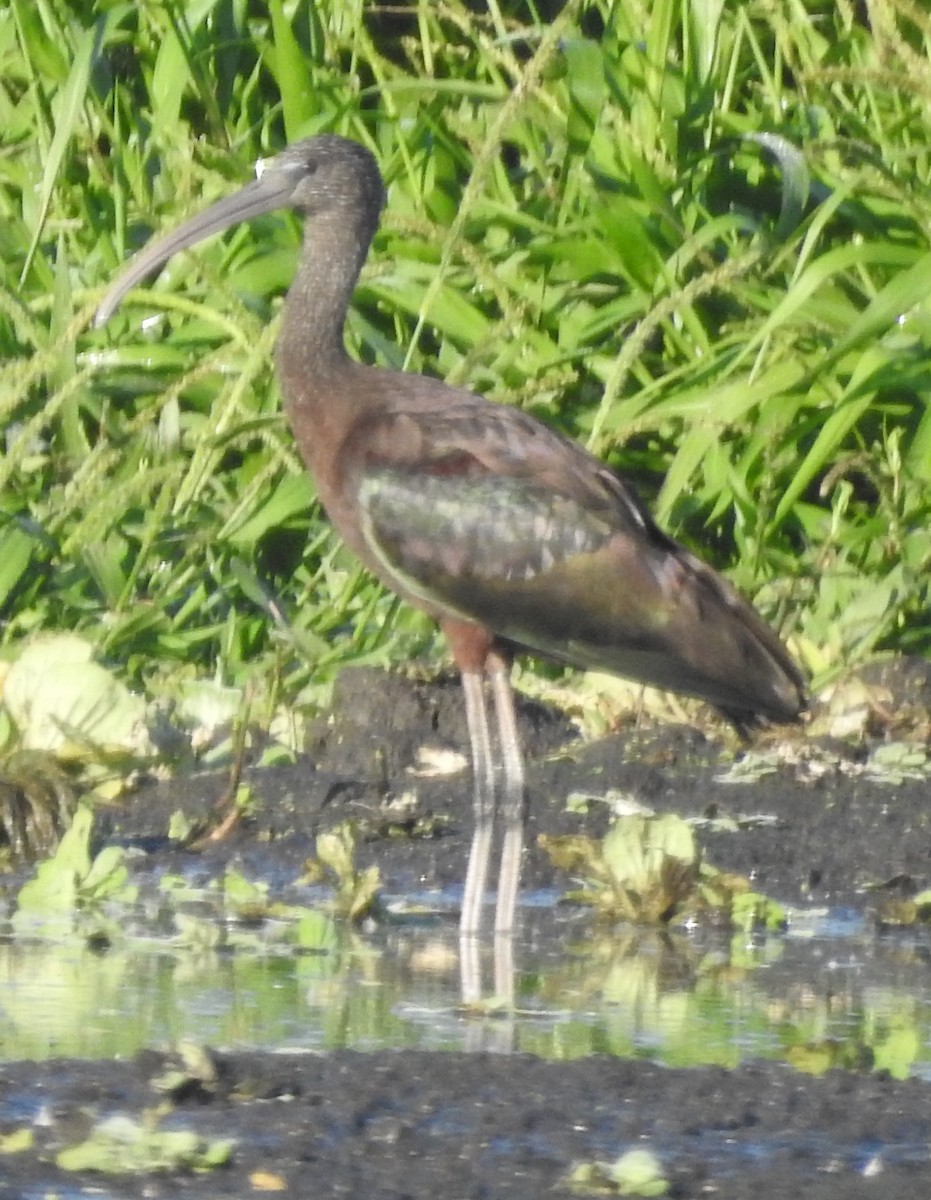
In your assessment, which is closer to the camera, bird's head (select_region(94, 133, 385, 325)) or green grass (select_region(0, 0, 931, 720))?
bird's head (select_region(94, 133, 385, 325))

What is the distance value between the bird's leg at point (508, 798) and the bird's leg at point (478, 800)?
35mm

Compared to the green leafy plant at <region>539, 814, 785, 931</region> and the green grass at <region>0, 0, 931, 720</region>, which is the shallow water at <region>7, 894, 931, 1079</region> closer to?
the green leafy plant at <region>539, 814, 785, 931</region>

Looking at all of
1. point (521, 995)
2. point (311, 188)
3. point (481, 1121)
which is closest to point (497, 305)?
point (311, 188)

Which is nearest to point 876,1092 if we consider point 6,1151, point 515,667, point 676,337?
point 6,1151

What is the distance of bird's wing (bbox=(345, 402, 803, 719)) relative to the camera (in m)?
6.45

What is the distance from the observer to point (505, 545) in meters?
6.61

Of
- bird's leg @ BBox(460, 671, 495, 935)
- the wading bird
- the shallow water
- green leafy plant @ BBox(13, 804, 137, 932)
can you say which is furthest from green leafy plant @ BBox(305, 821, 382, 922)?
the wading bird

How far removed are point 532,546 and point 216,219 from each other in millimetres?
1387

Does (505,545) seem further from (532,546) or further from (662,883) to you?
(662,883)

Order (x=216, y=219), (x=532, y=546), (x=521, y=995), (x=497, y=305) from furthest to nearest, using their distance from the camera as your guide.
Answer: (x=497, y=305), (x=216, y=219), (x=532, y=546), (x=521, y=995)

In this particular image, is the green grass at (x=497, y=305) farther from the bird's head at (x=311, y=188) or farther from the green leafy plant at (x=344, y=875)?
the green leafy plant at (x=344, y=875)

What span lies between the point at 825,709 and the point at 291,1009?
111 inches

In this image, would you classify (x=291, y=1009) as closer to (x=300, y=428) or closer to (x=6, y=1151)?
(x=6, y=1151)

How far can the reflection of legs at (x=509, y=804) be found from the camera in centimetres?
549
